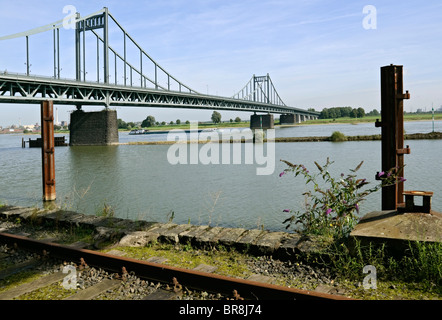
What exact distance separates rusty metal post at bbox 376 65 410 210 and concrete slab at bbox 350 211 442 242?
618 millimetres

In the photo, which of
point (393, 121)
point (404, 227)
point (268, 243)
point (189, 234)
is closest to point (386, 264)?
point (404, 227)

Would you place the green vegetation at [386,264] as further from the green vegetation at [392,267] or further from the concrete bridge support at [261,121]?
the concrete bridge support at [261,121]

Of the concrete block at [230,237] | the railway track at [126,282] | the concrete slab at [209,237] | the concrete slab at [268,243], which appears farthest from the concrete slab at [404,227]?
the concrete slab at [209,237]

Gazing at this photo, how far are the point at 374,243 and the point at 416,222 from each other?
0.52 m

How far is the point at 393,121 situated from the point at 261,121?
90.5 meters

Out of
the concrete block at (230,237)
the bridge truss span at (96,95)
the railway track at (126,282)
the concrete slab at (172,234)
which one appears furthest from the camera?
the bridge truss span at (96,95)

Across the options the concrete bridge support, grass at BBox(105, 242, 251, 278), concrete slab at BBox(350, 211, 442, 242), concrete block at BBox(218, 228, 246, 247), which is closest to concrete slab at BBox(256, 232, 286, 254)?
grass at BBox(105, 242, 251, 278)

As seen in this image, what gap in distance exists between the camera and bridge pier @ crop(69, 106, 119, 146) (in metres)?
51.6

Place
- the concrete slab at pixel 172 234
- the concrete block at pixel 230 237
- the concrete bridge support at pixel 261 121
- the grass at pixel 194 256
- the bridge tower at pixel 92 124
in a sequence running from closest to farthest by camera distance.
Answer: the grass at pixel 194 256
the concrete block at pixel 230 237
the concrete slab at pixel 172 234
the bridge tower at pixel 92 124
the concrete bridge support at pixel 261 121

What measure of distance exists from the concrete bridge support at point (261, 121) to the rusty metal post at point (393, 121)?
87.6 m

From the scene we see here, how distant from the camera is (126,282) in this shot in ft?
11.4

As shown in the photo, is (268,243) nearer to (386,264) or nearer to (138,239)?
(386,264)

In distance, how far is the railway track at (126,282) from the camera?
3.04 metres
